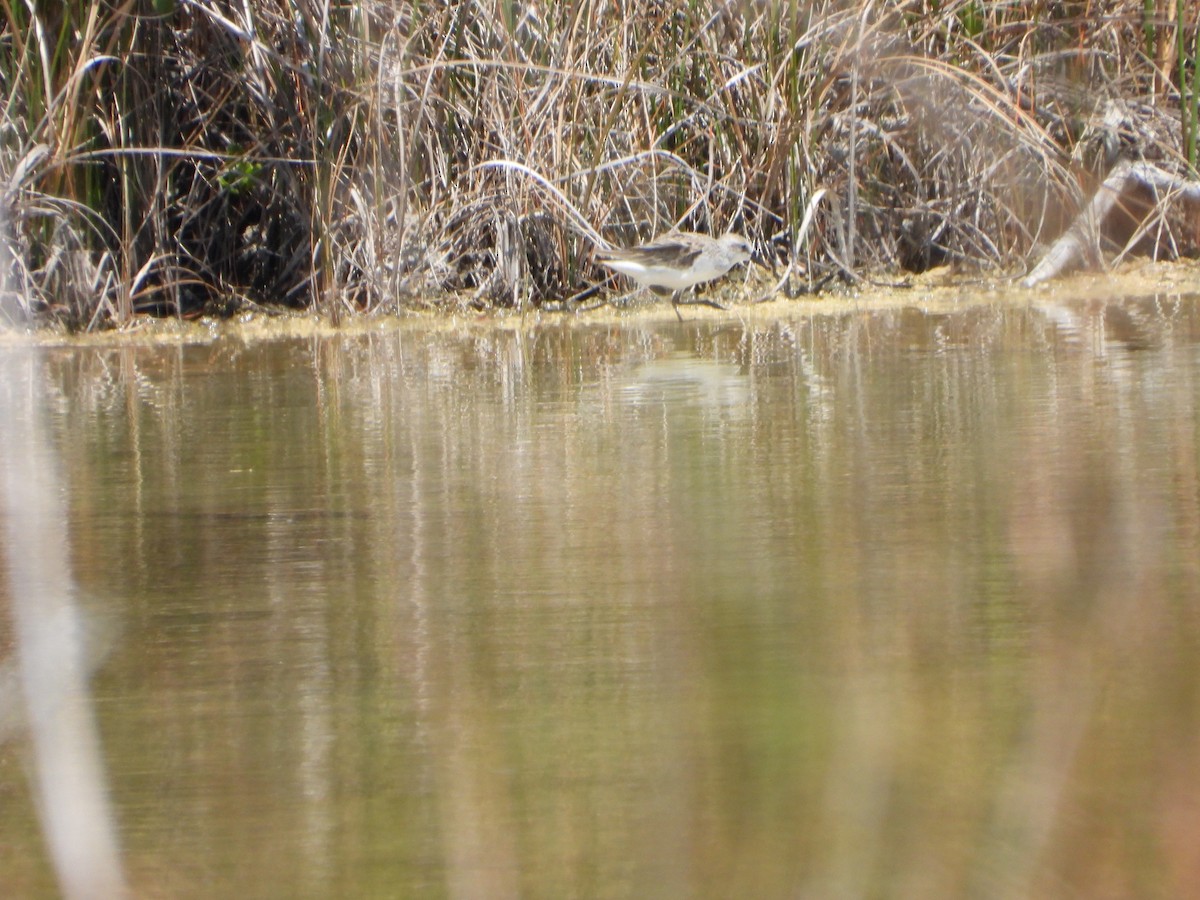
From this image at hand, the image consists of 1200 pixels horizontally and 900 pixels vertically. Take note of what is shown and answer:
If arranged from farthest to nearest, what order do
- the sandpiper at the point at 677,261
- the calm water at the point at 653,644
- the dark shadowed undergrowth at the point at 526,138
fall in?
the dark shadowed undergrowth at the point at 526,138 → the sandpiper at the point at 677,261 → the calm water at the point at 653,644

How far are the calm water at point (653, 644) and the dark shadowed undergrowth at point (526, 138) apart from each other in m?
2.57

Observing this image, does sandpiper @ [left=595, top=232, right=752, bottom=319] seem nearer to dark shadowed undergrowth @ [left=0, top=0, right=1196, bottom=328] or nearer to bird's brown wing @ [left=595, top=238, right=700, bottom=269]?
bird's brown wing @ [left=595, top=238, right=700, bottom=269]

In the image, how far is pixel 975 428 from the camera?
360cm

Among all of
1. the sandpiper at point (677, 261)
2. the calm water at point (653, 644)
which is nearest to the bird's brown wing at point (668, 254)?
the sandpiper at point (677, 261)

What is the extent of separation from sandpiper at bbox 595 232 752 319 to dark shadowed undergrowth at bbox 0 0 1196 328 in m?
0.52

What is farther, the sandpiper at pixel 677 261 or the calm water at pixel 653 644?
the sandpiper at pixel 677 261

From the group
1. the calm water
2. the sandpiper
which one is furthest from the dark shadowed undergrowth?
the calm water

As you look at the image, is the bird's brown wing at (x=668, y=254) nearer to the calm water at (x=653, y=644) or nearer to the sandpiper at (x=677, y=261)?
the sandpiper at (x=677, y=261)

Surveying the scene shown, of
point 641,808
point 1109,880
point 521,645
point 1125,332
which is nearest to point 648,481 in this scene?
point 521,645

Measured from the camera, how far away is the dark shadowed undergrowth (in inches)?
256

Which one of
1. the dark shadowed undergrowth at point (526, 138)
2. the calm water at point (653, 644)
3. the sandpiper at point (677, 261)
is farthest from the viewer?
the dark shadowed undergrowth at point (526, 138)

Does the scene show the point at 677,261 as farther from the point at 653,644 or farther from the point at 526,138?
the point at 653,644

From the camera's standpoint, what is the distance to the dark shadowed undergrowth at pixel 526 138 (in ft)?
21.3

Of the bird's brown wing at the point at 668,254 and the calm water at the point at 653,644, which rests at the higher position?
the bird's brown wing at the point at 668,254
